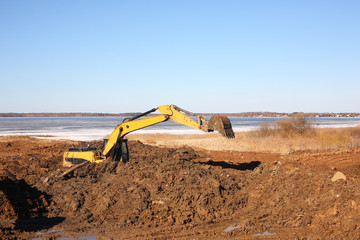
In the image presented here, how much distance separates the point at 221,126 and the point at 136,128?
11.3 ft

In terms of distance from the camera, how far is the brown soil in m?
8.04

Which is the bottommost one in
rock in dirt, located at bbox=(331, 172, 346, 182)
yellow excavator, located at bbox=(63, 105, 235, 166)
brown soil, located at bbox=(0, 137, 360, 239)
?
brown soil, located at bbox=(0, 137, 360, 239)

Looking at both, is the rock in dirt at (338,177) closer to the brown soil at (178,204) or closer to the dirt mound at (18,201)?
the brown soil at (178,204)

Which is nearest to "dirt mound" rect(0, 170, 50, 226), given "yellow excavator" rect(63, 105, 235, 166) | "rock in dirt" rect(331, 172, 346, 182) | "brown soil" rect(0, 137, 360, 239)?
"brown soil" rect(0, 137, 360, 239)

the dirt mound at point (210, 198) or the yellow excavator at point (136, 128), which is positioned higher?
the yellow excavator at point (136, 128)

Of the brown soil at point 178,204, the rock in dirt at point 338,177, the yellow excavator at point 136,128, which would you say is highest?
the yellow excavator at point 136,128

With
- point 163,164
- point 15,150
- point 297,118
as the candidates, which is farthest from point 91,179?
point 297,118

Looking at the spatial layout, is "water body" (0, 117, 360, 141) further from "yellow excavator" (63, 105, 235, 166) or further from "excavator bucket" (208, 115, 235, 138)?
"excavator bucket" (208, 115, 235, 138)

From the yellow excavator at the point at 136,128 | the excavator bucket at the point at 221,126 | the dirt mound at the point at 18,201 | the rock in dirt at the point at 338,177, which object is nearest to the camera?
the dirt mound at the point at 18,201

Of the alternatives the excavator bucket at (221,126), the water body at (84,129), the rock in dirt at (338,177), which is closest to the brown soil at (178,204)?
A: the rock in dirt at (338,177)

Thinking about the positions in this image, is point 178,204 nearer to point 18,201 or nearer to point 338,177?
point 18,201

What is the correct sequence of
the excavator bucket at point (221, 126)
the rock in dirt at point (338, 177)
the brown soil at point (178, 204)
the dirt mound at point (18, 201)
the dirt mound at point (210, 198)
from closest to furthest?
the brown soil at point (178, 204) → the dirt mound at point (210, 198) → the dirt mound at point (18, 201) → the rock in dirt at point (338, 177) → the excavator bucket at point (221, 126)

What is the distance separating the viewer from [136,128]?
12.6m

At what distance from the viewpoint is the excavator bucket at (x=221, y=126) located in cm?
1049
